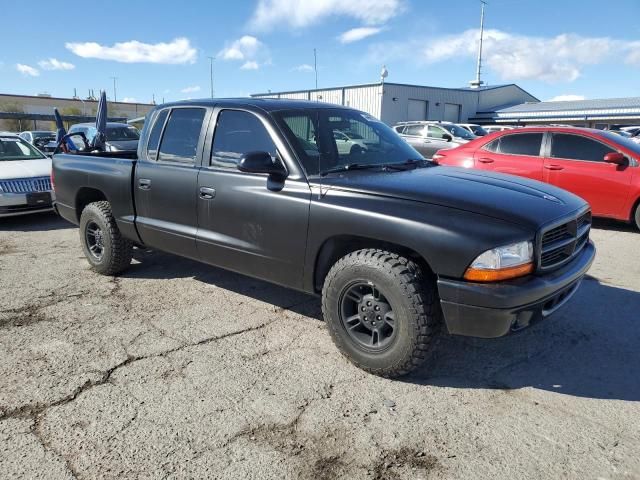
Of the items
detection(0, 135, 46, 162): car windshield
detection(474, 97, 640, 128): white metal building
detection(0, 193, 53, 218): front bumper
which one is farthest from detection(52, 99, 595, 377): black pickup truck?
detection(474, 97, 640, 128): white metal building

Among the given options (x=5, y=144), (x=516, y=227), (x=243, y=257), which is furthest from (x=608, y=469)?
(x=5, y=144)

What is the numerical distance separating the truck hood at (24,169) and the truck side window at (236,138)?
5780 mm

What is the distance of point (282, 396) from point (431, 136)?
48.2 ft

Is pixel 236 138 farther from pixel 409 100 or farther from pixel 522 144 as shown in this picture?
pixel 409 100

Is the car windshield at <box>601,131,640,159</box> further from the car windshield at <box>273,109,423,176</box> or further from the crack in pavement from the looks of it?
the crack in pavement

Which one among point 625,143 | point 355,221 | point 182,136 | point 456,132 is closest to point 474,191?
point 355,221

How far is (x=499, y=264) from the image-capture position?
267cm

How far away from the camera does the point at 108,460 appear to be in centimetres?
235

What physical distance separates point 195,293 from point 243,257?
120 cm

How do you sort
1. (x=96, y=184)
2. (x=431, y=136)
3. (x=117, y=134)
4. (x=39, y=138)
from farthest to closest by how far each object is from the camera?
(x=39, y=138) → (x=431, y=136) → (x=117, y=134) → (x=96, y=184)

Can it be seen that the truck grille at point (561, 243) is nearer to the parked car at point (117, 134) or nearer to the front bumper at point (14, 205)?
the front bumper at point (14, 205)

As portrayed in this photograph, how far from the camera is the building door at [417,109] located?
111ft

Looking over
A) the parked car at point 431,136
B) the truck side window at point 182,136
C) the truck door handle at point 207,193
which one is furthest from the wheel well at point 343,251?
the parked car at point 431,136

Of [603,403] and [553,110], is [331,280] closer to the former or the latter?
[603,403]
